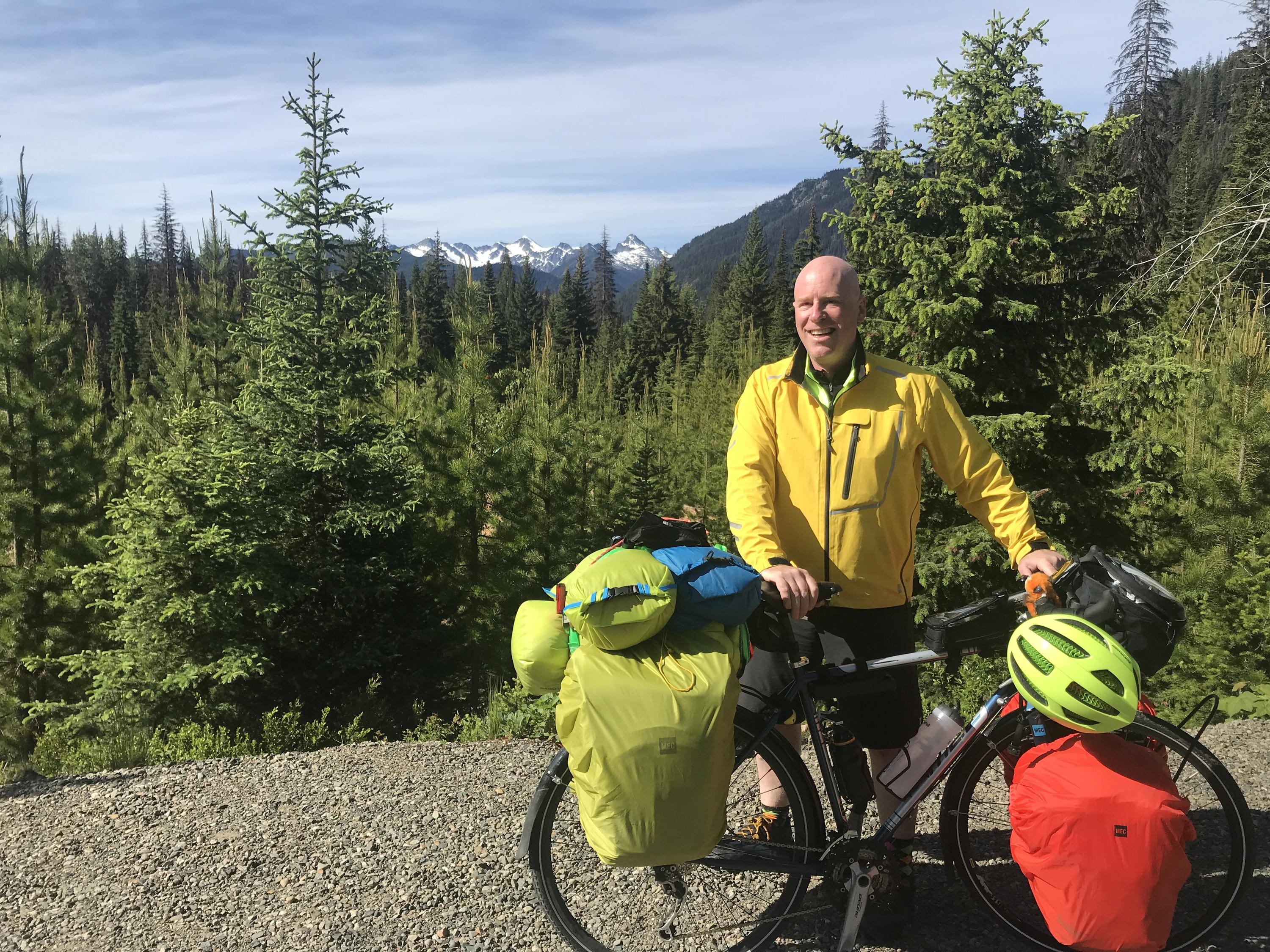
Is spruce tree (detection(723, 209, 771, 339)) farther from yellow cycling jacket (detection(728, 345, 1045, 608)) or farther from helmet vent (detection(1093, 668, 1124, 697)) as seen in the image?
helmet vent (detection(1093, 668, 1124, 697))

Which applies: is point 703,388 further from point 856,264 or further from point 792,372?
point 792,372

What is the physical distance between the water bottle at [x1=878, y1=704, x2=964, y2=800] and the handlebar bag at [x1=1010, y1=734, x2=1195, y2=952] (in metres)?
0.34

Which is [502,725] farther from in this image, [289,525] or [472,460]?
[472,460]

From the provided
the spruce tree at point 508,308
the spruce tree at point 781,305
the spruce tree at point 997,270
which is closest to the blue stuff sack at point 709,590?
the spruce tree at point 997,270

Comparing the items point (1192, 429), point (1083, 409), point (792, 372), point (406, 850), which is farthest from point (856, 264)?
point (406, 850)

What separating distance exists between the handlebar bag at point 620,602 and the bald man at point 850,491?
0.50 meters

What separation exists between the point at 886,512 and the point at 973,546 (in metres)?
5.57

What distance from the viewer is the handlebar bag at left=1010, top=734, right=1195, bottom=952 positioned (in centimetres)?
204

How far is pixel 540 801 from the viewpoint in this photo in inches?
96.4

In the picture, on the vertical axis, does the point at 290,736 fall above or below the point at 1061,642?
below

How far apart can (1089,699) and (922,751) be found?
63 centimetres

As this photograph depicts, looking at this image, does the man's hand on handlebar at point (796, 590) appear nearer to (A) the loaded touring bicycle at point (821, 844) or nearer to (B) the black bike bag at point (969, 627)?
(A) the loaded touring bicycle at point (821, 844)

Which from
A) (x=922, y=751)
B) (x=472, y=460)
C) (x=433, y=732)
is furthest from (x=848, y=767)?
(x=472, y=460)

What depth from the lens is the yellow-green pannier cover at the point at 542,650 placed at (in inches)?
87.6
